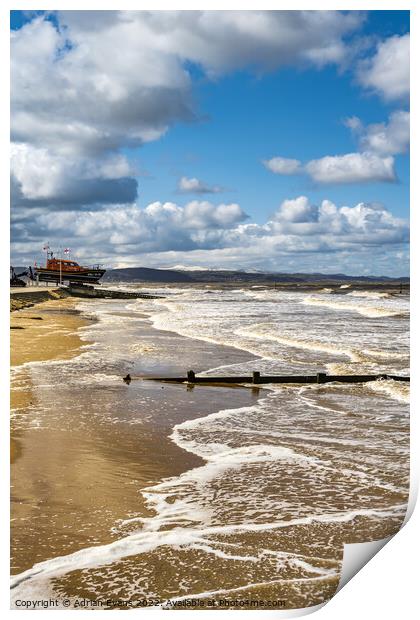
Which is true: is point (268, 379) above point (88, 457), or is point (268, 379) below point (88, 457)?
above

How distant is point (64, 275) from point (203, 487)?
99775 millimetres

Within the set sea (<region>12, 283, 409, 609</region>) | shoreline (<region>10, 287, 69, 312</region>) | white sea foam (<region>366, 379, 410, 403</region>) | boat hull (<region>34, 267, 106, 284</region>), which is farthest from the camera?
boat hull (<region>34, 267, 106, 284</region>)

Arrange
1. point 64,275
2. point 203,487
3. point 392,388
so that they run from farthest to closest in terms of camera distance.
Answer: point 64,275
point 392,388
point 203,487

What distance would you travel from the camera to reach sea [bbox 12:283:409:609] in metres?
6.32

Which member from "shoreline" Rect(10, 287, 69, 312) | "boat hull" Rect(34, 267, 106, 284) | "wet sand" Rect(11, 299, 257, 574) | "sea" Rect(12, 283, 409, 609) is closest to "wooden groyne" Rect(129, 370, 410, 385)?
"sea" Rect(12, 283, 409, 609)

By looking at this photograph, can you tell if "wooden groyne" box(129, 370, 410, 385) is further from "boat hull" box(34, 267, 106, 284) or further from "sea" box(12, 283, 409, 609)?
"boat hull" box(34, 267, 106, 284)

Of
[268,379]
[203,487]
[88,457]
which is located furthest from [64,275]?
[203,487]

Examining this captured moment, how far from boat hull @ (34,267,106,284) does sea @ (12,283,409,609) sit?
3395 inches

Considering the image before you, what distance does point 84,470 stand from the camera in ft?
31.0

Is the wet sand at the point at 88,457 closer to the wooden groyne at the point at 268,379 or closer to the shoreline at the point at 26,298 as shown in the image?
the wooden groyne at the point at 268,379

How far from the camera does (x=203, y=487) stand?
909 cm

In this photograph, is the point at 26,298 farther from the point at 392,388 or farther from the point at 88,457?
the point at 88,457

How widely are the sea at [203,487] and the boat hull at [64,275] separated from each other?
8623 cm

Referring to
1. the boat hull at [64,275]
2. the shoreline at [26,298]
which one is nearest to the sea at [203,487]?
the shoreline at [26,298]
